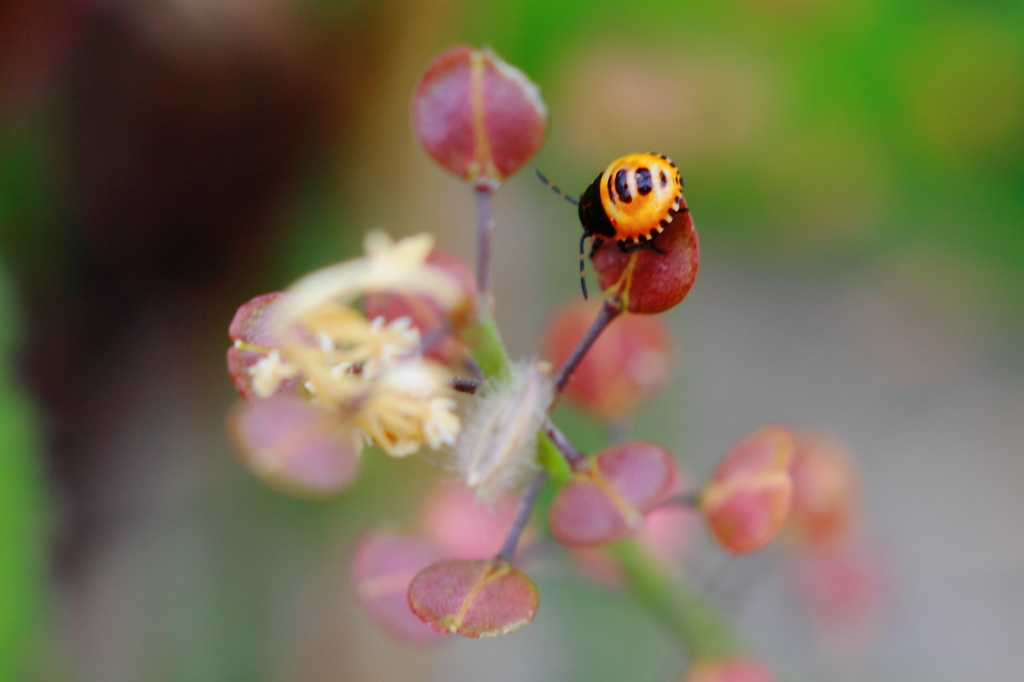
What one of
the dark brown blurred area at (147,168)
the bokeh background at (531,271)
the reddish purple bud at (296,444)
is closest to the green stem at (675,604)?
the reddish purple bud at (296,444)

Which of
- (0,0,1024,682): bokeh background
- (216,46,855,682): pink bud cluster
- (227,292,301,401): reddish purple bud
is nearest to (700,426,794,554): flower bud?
(216,46,855,682): pink bud cluster

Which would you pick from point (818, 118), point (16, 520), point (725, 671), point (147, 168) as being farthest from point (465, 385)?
point (818, 118)

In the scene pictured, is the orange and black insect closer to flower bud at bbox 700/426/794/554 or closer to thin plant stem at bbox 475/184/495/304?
thin plant stem at bbox 475/184/495/304

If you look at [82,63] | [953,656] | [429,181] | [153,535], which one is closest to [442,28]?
[429,181]

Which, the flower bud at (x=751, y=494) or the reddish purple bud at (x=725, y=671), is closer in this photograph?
the flower bud at (x=751, y=494)

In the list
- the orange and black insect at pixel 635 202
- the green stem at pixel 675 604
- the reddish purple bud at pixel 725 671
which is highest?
the orange and black insect at pixel 635 202

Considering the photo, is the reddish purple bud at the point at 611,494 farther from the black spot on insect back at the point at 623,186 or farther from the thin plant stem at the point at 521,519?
the black spot on insect back at the point at 623,186
